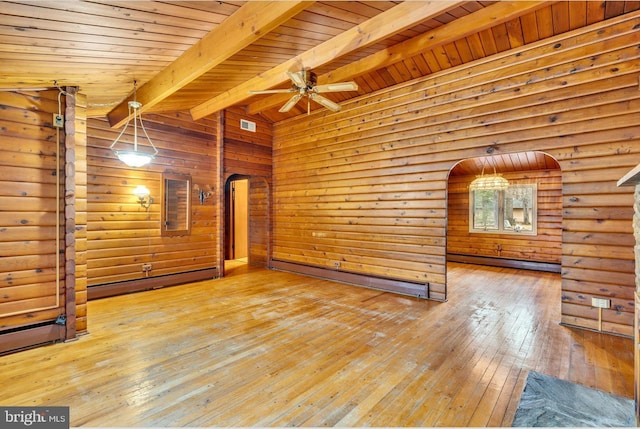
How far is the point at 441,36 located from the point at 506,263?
266 inches

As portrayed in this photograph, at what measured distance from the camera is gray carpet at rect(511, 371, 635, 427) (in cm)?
203

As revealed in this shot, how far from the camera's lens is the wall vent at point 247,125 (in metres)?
6.98

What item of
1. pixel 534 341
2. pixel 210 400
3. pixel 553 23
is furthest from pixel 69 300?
pixel 553 23

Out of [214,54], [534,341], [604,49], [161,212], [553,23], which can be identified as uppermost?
[553,23]

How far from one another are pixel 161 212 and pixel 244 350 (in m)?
3.80

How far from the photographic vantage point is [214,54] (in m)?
2.86

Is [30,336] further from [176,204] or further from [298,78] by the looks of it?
[298,78]

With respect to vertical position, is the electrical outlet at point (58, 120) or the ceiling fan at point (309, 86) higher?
the ceiling fan at point (309, 86)

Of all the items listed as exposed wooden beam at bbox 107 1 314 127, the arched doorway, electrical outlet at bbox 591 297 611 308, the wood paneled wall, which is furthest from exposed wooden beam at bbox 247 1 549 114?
the wood paneled wall

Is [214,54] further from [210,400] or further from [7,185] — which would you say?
[210,400]

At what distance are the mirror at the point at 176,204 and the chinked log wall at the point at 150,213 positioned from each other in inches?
4.1

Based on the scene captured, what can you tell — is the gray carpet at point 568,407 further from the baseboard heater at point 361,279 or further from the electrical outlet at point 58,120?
the electrical outlet at point 58,120

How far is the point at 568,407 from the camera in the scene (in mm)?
2193

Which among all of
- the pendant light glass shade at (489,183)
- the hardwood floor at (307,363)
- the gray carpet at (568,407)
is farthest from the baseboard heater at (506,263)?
the gray carpet at (568,407)
